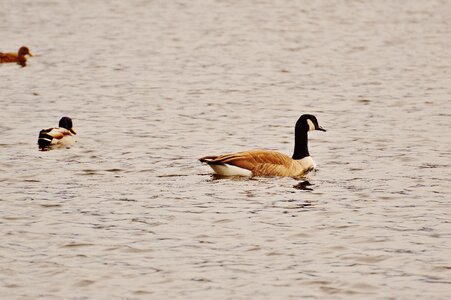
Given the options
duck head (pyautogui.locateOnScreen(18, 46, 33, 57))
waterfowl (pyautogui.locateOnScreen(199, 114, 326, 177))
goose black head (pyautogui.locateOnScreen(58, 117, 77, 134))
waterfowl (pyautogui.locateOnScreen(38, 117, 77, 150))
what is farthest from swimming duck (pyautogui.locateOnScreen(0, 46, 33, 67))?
waterfowl (pyautogui.locateOnScreen(199, 114, 326, 177))

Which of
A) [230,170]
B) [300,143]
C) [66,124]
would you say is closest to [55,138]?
[66,124]

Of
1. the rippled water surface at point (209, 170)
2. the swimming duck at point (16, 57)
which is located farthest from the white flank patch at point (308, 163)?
the swimming duck at point (16, 57)

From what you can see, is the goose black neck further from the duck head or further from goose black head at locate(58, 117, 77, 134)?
the duck head

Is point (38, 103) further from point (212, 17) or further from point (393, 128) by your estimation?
point (212, 17)

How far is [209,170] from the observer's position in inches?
878

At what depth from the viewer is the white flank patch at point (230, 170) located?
21.4 meters

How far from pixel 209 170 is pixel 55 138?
3.99 metres

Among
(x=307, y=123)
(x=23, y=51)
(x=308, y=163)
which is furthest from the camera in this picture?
(x=23, y=51)

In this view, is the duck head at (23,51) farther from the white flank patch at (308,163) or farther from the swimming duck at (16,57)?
the white flank patch at (308,163)

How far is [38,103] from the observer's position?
30578mm

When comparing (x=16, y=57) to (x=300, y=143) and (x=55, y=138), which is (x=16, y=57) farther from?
(x=300, y=143)

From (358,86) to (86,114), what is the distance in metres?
9.12

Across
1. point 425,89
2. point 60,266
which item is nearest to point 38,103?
point 425,89

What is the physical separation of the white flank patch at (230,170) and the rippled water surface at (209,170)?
0.23 m
